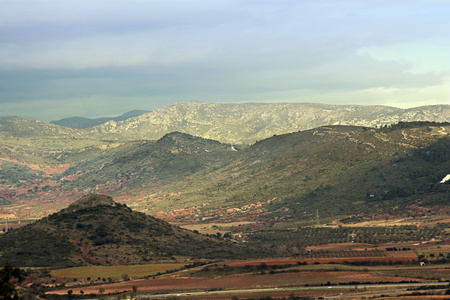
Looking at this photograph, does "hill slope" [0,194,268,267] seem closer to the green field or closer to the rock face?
the rock face

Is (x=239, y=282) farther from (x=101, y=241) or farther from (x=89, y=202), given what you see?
(x=89, y=202)

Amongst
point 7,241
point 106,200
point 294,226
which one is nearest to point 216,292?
point 7,241

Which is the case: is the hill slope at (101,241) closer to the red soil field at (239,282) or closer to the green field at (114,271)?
the green field at (114,271)

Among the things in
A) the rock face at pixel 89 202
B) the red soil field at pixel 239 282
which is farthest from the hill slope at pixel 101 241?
the red soil field at pixel 239 282

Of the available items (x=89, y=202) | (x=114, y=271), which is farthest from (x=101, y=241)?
(x=89, y=202)

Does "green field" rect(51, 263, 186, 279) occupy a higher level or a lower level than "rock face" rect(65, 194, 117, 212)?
lower

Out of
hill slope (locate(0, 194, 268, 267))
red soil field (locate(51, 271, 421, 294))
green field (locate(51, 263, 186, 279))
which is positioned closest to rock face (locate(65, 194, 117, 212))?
hill slope (locate(0, 194, 268, 267))
